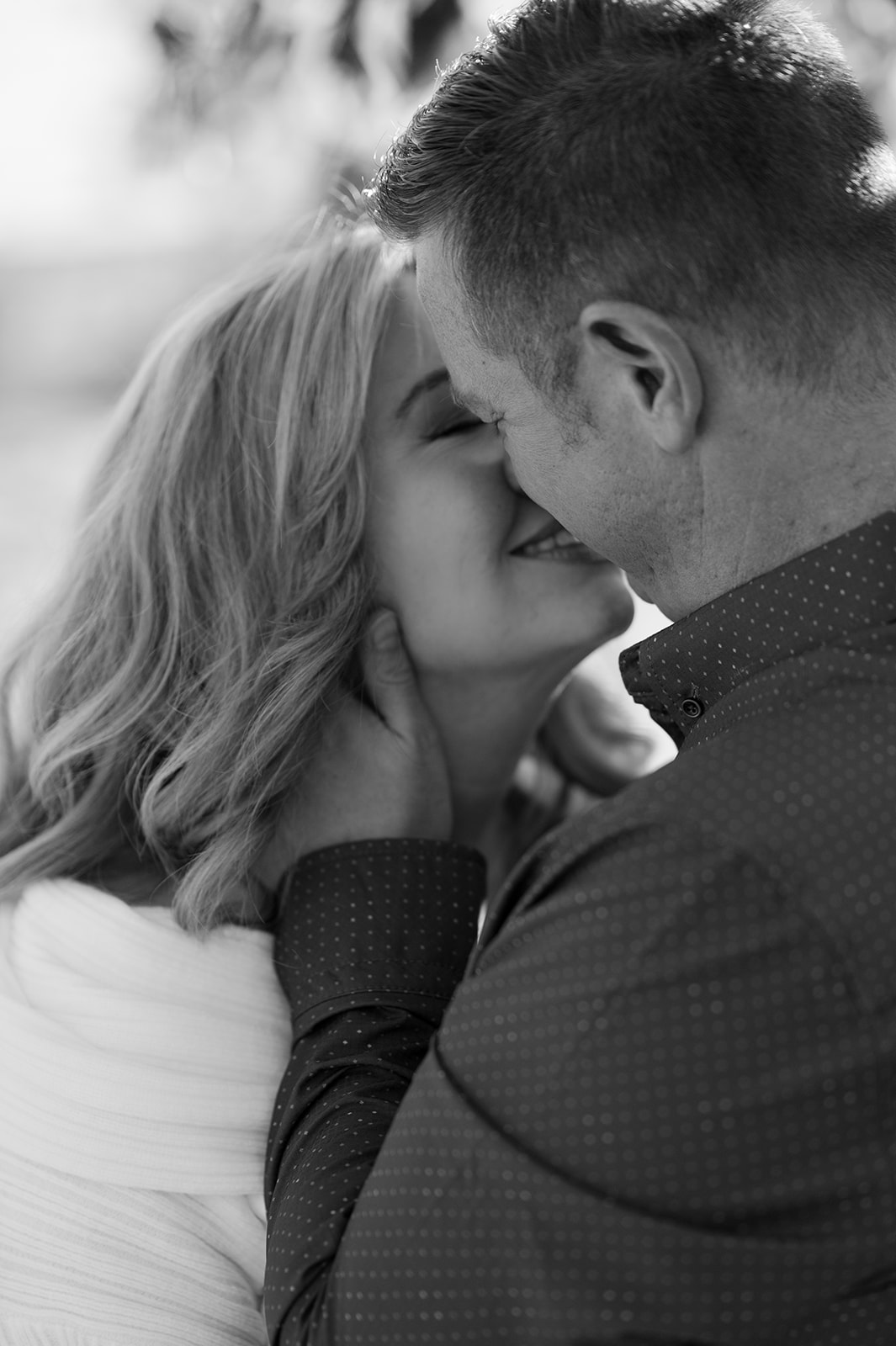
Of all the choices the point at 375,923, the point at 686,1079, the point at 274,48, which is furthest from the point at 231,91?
the point at 686,1079

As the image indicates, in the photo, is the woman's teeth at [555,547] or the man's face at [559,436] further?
the woman's teeth at [555,547]

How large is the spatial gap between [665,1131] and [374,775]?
39.7 inches

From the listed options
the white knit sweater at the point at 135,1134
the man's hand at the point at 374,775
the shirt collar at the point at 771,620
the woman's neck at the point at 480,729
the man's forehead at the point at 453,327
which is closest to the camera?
the shirt collar at the point at 771,620

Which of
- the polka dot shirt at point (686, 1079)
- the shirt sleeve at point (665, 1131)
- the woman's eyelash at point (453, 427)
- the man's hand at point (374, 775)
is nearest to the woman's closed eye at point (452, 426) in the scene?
the woman's eyelash at point (453, 427)

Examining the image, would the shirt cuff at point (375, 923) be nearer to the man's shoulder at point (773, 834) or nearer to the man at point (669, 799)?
the man at point (669, 799)

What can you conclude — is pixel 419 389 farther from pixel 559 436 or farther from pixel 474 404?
pixel 559 436

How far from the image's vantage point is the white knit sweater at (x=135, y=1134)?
1.67 m

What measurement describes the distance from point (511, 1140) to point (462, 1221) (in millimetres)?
87

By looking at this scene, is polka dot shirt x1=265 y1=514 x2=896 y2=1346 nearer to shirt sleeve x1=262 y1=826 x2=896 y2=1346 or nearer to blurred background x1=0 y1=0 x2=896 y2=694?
shirt sleeve x1=262 y1=826 x2=896 y2=1346

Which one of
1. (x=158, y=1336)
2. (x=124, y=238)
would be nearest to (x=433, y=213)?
(x=158, y=1336)

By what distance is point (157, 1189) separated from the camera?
1.71m

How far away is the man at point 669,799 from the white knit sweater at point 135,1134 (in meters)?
0.16

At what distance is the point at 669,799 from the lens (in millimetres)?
1121

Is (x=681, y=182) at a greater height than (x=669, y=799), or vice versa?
(x=681, y=182)
